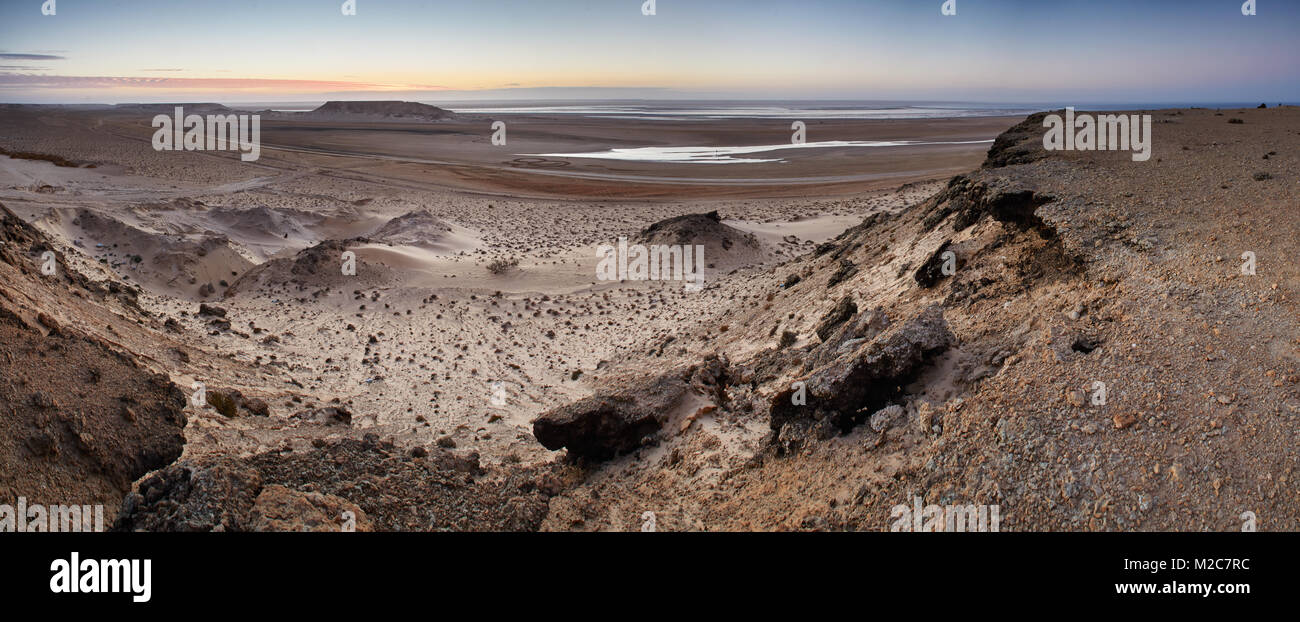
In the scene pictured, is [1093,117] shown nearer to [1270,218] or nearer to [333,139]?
[1270,218]

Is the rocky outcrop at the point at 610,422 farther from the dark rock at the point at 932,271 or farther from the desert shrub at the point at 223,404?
the desert shrub at the point at 223,404

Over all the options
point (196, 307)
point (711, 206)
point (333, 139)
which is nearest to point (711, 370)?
point (196, 307)

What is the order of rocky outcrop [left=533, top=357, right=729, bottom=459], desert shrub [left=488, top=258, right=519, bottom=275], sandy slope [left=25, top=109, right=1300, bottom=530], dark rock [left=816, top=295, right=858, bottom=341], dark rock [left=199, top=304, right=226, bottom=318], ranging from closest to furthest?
1. sandy slope [left=25, top=109, right=1300, bottom=530]
2. rocky outcrop [left=533, top=357, right=729, bottom=459]
3. dark rock [left=816, top=295, right=858, bottom=341]
4. dark rock [left=199, top=304, right=226, bottom=318]
5. desert shrub [left=488, top=258, right=519, bottom=275]

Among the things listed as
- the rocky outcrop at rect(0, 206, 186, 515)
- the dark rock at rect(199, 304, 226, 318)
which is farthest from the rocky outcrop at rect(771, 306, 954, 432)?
the dark rock at rect(199, 304, 226, 318)

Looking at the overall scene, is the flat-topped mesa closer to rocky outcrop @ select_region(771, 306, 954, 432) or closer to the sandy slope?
the sandy slope

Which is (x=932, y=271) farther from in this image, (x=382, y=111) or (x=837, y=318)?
(x=382, y=111)

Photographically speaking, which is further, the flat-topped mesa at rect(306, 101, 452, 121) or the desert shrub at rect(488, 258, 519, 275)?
the flat-topped mesa at rect(306, 101, 452, 121)

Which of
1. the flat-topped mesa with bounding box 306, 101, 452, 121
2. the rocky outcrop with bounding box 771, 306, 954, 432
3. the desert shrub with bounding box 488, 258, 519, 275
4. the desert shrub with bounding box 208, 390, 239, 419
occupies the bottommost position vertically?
the desert shrub with bounding box 208, 390, 239, 419

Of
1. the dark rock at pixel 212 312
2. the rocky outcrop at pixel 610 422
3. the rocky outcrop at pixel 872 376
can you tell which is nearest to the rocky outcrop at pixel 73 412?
the rocky outcrop at pixel 610 422
